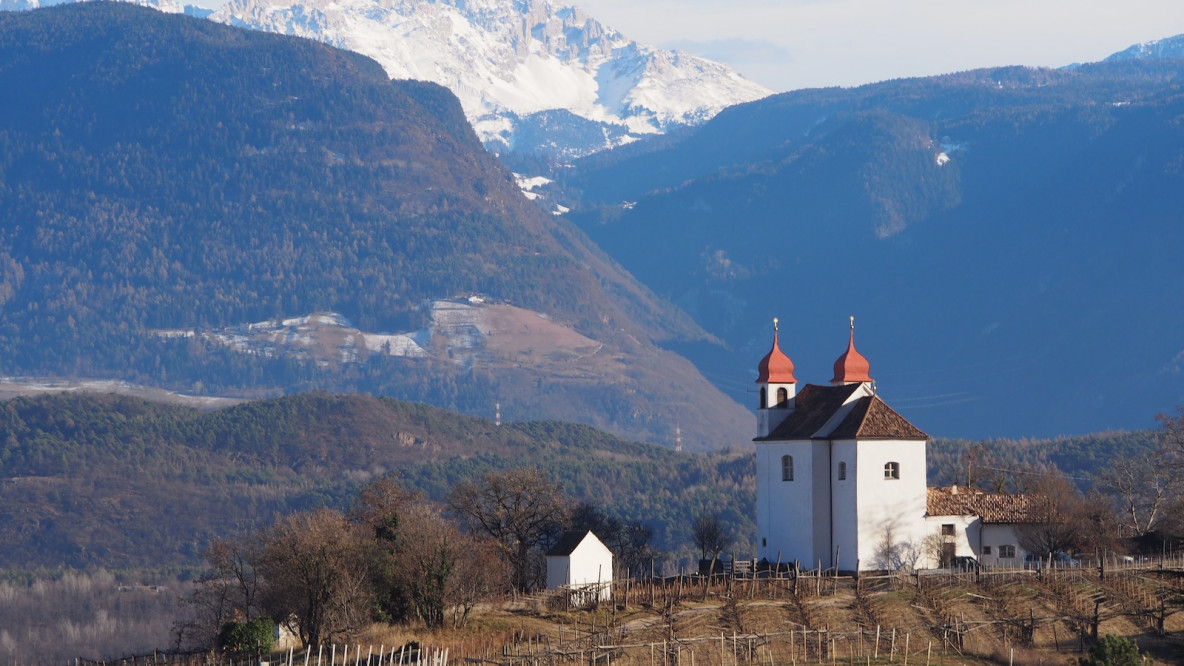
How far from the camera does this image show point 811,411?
122062 mm

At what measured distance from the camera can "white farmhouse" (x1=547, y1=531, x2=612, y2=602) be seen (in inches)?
4562

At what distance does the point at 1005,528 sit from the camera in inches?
4601

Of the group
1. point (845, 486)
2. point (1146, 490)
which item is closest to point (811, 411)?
point (845, 486)

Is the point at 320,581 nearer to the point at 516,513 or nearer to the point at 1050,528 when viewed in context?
the point at 516,513

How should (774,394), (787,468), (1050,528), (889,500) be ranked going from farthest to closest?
(774,394) < (787,468) < (1050,528) < (889,500)

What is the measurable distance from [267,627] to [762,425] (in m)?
39.6

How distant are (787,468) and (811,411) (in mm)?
4358

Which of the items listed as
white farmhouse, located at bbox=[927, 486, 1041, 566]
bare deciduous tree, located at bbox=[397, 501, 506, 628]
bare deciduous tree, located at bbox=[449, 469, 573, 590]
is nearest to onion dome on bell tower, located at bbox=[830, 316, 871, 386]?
white farmhouse, located at bbox=[927, 486, 1041, 566]

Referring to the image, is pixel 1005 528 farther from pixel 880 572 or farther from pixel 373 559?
pixel 373 559

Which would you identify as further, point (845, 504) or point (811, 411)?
point (811, 411)

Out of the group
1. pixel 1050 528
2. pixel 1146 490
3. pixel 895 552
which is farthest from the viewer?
pixel 1146 490

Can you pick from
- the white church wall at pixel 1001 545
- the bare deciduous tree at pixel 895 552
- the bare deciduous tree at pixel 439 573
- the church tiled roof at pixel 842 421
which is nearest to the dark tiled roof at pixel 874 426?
the church tiled roof at pixel 842 421

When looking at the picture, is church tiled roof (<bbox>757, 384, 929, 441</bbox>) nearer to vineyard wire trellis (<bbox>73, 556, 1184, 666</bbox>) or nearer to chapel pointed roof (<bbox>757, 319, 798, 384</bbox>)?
chapel pointed roof (<bbox>757, 319, 798, 384</bbox>)

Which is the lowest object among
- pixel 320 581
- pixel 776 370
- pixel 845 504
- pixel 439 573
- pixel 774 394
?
pixel 320 581
